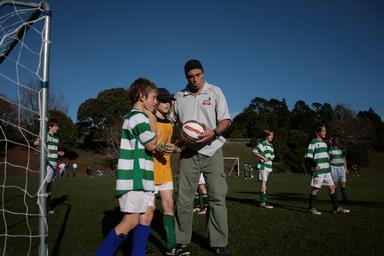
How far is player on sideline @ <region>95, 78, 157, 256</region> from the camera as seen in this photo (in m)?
3.23

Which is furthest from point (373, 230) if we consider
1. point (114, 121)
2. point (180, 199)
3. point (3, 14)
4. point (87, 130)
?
point (87, 130)

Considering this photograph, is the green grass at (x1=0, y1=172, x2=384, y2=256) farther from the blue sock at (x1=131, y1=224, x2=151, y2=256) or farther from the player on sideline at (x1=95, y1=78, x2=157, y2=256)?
the player on sideline at (x1=95, y1=78, x2=157, y2=256)

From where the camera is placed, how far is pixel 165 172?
478cm

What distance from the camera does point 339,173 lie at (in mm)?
10633

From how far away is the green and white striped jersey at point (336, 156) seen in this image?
35.4ft

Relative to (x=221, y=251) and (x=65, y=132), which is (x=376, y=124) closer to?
(x=65, y=132)

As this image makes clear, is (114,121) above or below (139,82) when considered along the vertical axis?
above

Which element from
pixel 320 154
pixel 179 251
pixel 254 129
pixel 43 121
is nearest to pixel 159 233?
pixel 179 251

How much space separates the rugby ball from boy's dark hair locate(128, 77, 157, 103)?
80 cm

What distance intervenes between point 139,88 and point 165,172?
162cm

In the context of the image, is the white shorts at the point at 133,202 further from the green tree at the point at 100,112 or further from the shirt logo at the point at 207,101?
the green tree at the point at 100,112

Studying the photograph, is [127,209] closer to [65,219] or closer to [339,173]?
[65,219]

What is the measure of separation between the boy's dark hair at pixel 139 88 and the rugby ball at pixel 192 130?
795 mm

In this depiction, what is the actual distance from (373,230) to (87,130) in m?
58.2
